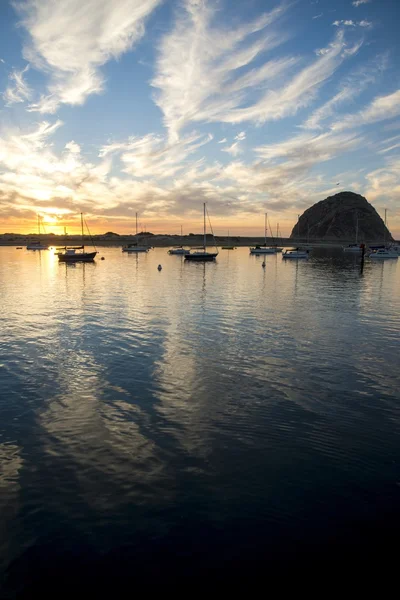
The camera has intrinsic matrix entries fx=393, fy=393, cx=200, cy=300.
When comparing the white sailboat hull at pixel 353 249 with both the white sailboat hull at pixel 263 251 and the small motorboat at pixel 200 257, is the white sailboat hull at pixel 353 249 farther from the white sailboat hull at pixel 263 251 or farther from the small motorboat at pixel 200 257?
the small motorboat at pixel 200 257

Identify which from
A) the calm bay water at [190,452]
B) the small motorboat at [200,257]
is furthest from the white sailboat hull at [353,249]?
the calm bay water at [190,452]

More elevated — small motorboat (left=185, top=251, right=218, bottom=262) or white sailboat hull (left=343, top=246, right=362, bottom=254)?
white sailboat hull (left=343, top=246, right=362, bottom=254)

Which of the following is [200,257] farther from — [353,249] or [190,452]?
[190,452]

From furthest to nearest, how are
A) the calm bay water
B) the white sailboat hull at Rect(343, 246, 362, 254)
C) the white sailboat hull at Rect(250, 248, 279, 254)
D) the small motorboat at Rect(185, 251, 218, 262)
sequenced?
1. the white sailboat hull at Rect(343, 246, 362, 254)
2. the white sailboat hull at Rect(250, 248, 279, 254)
3. the small motorboat at Rect(185, 251, 218, 262)
4. the calm bay water

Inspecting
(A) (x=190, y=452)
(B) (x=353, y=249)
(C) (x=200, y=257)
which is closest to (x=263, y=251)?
(B) (x=353, y=249)

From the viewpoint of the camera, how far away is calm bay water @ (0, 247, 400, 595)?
7.49m

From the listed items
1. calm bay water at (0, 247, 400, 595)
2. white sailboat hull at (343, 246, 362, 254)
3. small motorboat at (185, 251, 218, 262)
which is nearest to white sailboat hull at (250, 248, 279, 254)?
white sailboat hull at (343, 246, 362, 254)

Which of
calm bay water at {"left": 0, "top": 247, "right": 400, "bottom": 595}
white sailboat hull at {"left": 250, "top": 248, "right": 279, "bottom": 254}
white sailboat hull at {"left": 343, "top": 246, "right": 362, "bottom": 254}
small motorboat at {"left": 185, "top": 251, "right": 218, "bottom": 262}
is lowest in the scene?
calm bay water at {"left": 0, "top": 247, "right": 400, "bottom": 595}

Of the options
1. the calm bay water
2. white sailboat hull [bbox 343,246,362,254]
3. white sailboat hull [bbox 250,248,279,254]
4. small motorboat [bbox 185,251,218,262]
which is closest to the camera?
the calm bay water

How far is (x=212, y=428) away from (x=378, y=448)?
4.71 meters

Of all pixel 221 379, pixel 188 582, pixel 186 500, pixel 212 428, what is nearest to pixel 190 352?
pixel 221 379

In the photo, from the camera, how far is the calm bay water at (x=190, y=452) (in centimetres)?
749

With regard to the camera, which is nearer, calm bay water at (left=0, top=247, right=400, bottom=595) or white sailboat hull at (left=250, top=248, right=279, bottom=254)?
calm bay water at (left=0, top=247, right=400, bottom=595)

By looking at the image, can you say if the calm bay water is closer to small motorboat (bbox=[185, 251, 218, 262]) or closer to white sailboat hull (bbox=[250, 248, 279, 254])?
small motorboat (bbox=[185, 251, 218, 262])
